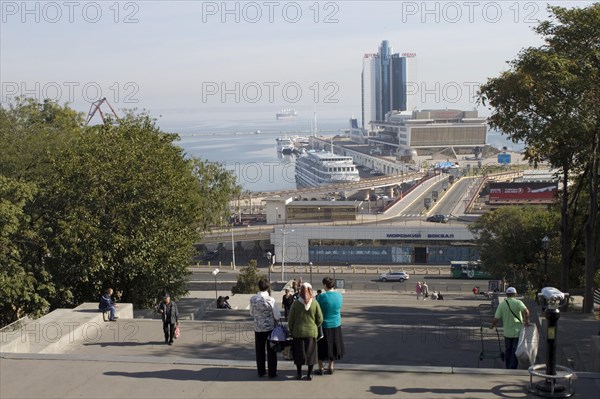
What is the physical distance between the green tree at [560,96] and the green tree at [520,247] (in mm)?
10746

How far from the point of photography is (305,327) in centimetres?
829

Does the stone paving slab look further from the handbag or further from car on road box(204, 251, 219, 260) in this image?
car on road box(204, 251, 219, 260)

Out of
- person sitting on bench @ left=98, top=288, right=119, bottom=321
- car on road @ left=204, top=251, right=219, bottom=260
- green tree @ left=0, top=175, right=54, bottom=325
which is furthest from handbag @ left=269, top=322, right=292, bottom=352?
car on road @ left=204, top=251, right=219, bottom=260

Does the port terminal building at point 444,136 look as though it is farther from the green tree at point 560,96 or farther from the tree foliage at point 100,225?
the green tree at point 560,96

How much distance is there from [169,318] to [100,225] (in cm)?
684

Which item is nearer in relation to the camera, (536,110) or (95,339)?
(95,339)

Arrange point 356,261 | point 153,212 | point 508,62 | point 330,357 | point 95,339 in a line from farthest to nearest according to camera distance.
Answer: point 356,261
point 153,212
point 508,62
point 95,339
point 330,357

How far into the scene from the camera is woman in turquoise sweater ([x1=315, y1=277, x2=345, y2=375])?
334 inches

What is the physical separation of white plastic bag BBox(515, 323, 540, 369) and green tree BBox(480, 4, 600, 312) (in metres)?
7.44

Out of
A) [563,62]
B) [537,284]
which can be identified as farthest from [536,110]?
[537,284]

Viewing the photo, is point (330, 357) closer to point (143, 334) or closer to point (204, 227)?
point (143, 334)

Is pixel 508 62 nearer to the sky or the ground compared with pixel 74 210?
nearer to the sky

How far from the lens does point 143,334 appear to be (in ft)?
39.7

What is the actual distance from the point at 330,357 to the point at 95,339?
186 inches
